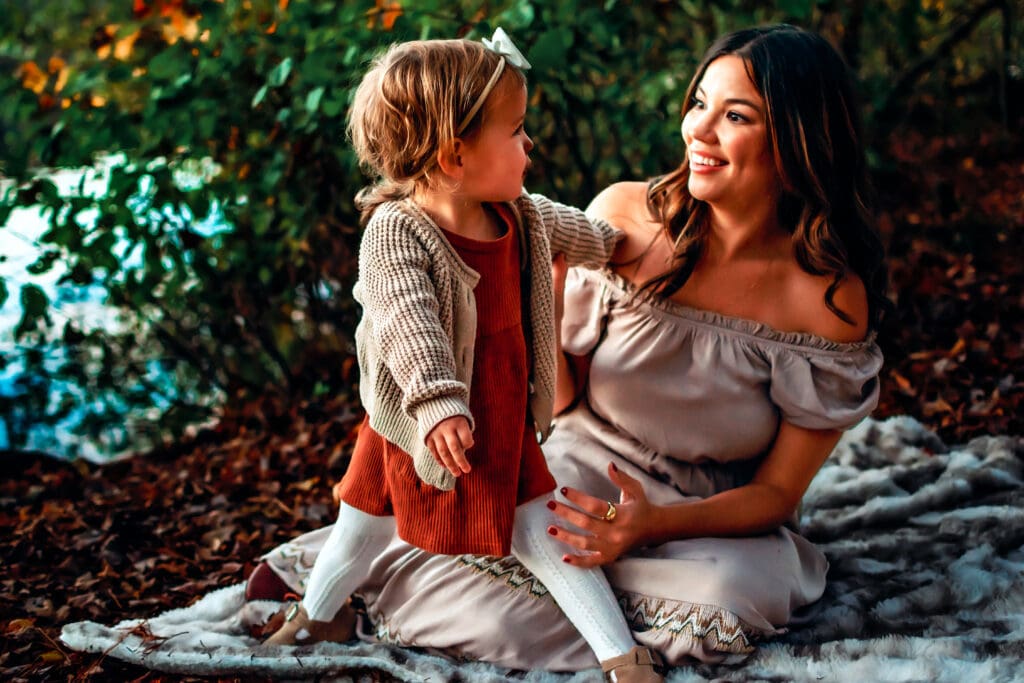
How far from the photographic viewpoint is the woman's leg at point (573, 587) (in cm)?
212

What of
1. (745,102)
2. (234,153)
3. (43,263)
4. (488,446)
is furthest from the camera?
(234,153)

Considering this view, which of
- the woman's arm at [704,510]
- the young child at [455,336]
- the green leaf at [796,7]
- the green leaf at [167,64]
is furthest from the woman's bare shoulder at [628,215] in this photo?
the green leaf at [167,64]

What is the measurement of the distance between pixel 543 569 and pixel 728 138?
0.97 meters

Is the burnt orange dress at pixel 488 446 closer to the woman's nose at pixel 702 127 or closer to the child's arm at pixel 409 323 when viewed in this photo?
the child's arm at pixel 409 323

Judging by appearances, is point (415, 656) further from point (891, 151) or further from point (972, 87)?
point (972, 87)

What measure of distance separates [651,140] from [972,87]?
361 centimetres

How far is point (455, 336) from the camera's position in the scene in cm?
198

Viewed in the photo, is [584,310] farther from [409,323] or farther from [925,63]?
[925,63]

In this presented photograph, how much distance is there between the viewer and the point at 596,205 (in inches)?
102

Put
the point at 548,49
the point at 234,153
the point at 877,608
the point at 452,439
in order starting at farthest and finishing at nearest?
the point at 234,153 < the point at 548,49 < the point at 877,608 < the point at 452,439

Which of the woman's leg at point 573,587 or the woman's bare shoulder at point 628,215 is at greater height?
the woman's bare shoulder at point 628,215

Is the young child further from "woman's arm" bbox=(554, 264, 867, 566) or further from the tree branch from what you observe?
the tree branch

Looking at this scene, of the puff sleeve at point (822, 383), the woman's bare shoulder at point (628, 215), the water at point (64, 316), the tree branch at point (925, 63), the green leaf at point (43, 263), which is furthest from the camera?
the tree branch at point (925, 63)

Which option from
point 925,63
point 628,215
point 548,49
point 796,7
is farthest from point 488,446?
point 925,63
